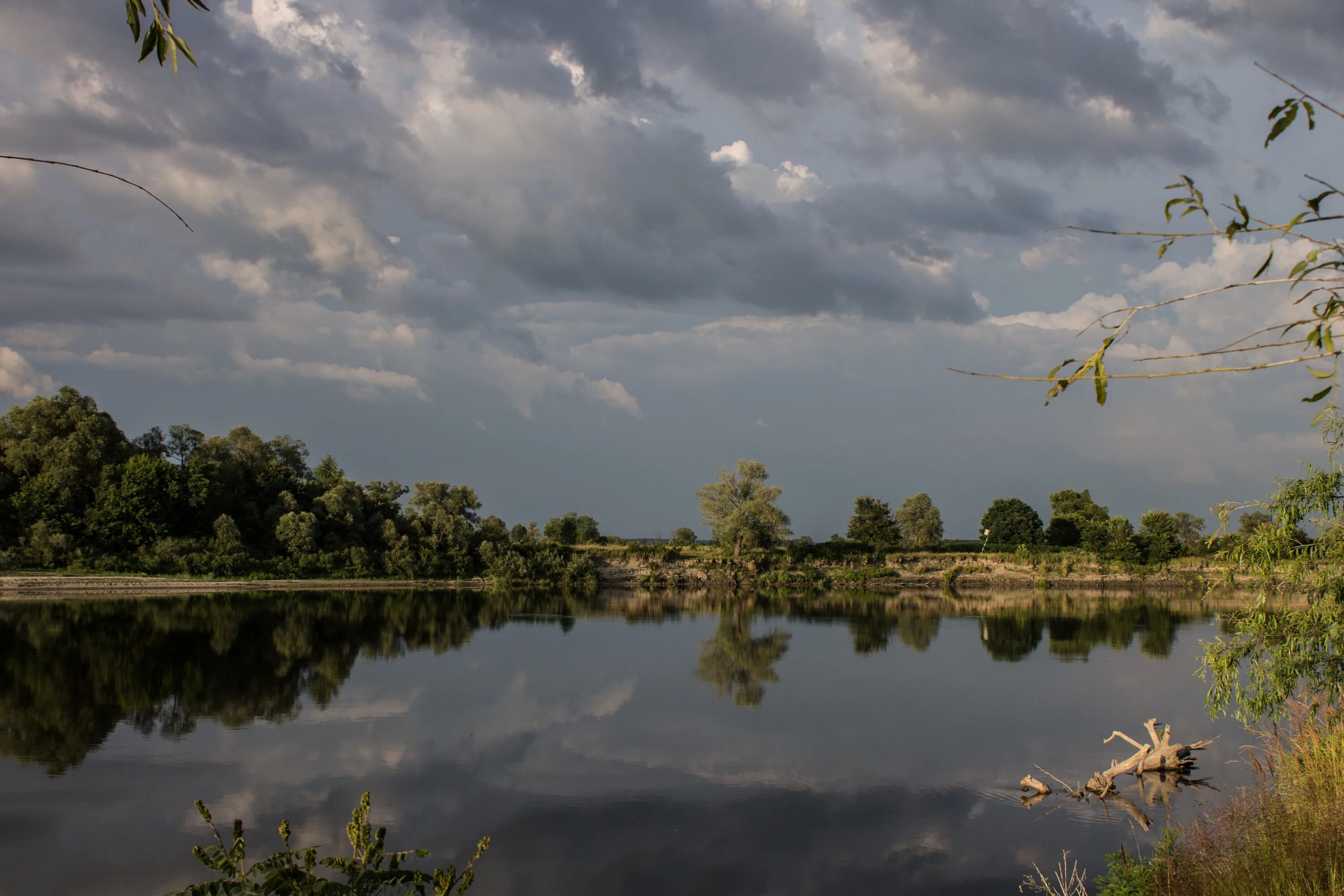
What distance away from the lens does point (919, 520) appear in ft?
230

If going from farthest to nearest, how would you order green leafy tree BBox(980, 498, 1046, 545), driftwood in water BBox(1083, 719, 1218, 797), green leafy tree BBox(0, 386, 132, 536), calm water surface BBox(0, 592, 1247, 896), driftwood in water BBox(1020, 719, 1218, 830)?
green leafy tree BBox(980, 498, 1046, 545) < green leafy tree BBox(0, 386, 132, 536) < driftwood in water BBox(1083, 719, 1218, 797) < driftwood in water BBox(1020, 719, 1218, 830) < calm water surface BBox(0, 592, 1247, 896)

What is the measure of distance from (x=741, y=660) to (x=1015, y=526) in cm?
4388

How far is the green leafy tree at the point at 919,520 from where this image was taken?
69625 millimetres

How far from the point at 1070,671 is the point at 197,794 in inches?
809

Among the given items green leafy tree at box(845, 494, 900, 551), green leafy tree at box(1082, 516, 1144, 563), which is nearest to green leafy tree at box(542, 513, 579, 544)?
green leafy tree at box(845, 494, 900, 551)

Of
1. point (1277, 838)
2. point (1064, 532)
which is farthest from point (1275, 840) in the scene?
point (1064, 532)

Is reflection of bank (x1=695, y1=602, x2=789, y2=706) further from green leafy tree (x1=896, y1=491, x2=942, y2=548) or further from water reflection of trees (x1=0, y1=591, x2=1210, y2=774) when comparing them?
green leafy tree (x1=896, y1=491, x2=942, y2=548)

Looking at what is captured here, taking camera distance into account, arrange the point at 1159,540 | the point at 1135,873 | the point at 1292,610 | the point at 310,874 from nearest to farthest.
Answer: the point at 310,874 → the point at 1135,873 → the point at 1292,610 → the point at 1159,540

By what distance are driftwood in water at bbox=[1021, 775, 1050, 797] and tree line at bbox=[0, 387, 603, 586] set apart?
36.0 meters

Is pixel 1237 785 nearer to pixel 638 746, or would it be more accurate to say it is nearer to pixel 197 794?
pixel 638 746

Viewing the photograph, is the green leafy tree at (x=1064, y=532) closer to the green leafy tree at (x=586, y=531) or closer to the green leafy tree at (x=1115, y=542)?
the green leafy tree at (x=1115, y=542)

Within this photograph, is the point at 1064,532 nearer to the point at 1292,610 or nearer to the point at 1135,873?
the point at 1292,610

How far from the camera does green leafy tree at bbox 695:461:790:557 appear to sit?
52844mm

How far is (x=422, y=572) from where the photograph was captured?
44.3 meters
